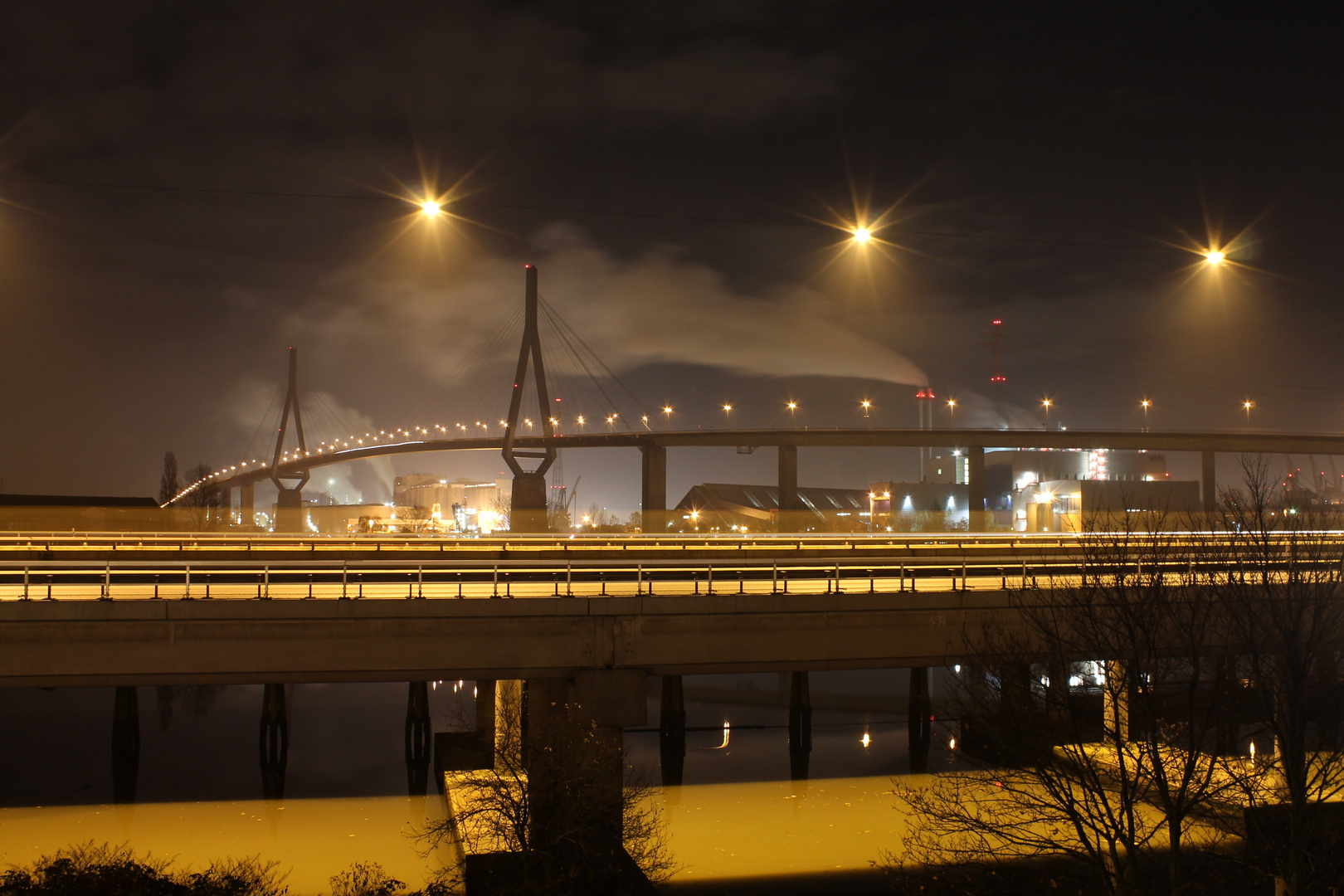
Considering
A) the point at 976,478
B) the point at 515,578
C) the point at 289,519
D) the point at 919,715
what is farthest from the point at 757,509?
the point at 515,578

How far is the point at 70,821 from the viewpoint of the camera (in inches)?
857

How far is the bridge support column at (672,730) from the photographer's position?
27.1 m

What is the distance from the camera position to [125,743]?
2698 cm

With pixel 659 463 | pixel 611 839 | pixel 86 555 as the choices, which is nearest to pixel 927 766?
pixel 611 839

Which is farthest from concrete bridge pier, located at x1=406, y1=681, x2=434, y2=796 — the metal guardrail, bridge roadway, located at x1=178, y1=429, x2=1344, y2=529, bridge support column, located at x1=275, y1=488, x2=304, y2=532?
bridge roadway, located at x1=178, y1=429, x2=1344, y2=529

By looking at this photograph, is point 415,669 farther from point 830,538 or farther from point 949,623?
point 830,538

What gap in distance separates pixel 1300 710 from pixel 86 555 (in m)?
30.9

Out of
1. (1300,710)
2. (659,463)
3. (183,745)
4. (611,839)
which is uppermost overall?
(659,463)

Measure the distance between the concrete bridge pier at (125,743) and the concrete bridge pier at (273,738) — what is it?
3.29 metres

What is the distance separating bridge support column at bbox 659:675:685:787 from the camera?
27.1 m

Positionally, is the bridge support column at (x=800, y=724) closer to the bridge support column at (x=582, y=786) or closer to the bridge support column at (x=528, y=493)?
the bridge support column at (x=582, y=786)

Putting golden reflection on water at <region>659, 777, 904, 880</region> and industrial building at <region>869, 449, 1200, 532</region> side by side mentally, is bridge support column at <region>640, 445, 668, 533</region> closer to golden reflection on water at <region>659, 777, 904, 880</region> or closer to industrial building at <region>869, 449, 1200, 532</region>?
industrial building at <region>869, 449, 1200, 532</region>

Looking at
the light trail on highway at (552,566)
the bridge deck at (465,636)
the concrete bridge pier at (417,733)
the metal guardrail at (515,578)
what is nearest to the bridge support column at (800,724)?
the light trail on highway at (552,566)

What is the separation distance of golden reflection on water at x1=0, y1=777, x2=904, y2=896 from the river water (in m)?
Result: 0.06
